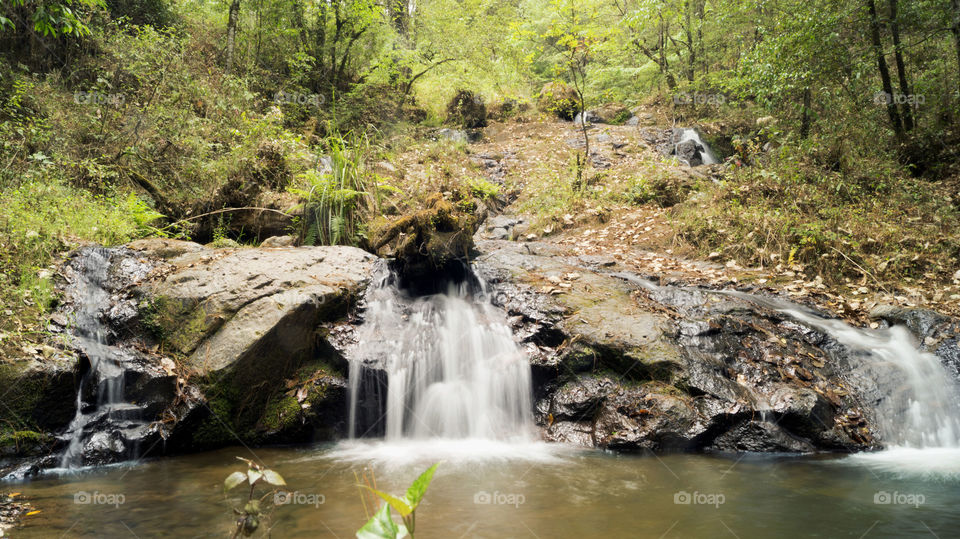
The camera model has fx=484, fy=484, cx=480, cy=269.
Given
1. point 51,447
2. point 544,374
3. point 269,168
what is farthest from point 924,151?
point 51,447

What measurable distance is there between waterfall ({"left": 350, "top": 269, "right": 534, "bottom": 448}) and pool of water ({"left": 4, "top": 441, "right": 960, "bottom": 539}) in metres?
0.55

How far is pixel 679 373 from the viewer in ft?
16.3

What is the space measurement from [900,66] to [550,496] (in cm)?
1115

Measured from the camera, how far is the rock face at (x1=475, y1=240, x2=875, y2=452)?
182 inches

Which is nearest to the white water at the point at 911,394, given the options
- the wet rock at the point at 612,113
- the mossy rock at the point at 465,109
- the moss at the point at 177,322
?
the moss at the point at 177,322

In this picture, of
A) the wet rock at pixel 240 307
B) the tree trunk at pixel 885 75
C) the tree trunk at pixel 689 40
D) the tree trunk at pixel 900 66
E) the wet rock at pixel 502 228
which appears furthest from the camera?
the tree trunk at pixel 689 40

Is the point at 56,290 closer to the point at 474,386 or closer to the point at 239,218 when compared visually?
the point at 239,218

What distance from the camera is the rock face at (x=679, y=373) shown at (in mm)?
4621

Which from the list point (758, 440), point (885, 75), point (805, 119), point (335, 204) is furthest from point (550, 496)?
point (805, 119)

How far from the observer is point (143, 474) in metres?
4.09

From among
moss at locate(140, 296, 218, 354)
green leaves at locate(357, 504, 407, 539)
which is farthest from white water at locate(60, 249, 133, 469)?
green leaves at locate(357, 504, 407, 539)

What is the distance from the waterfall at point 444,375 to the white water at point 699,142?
1157 centimetres

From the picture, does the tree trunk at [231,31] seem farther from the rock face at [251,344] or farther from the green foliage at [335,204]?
the rock face at [251,344]

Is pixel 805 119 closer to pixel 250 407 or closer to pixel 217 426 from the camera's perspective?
pixel 250 407
